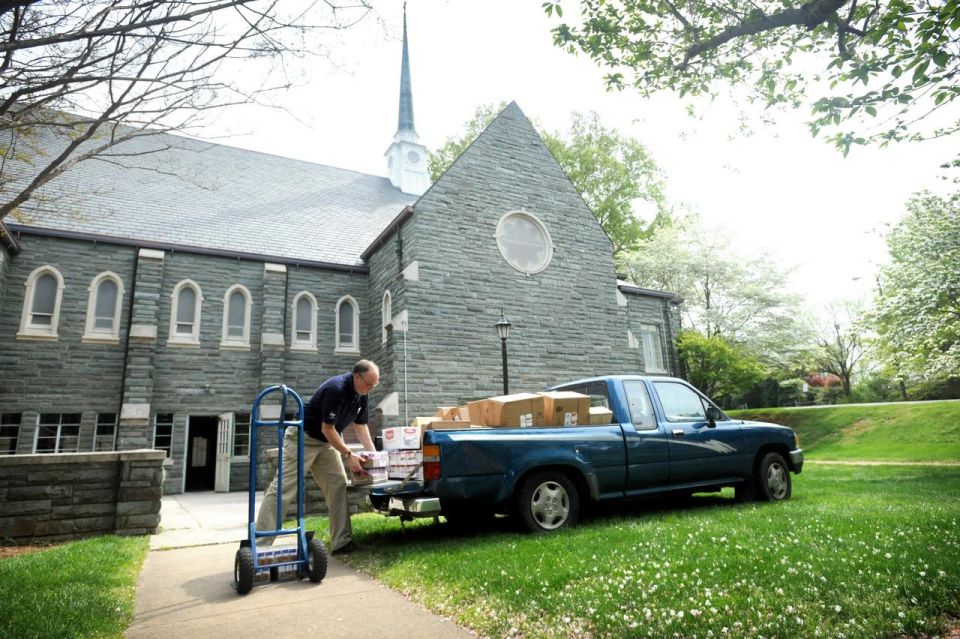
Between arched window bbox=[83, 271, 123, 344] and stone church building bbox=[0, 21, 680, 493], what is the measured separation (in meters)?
0.04

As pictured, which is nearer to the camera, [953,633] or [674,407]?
[953,633]

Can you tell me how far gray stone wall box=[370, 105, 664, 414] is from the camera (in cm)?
1502

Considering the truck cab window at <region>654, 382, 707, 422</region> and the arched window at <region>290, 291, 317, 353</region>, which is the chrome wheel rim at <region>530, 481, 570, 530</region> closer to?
the truck cab window at <region>654, 382, 707, 422</region>

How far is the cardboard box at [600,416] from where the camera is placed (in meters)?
6.56

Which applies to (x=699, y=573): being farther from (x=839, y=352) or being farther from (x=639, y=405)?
(x=839, y=352)

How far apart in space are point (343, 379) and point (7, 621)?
291 cm

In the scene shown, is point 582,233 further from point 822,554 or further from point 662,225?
point 662,225

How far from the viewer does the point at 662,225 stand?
3428cm

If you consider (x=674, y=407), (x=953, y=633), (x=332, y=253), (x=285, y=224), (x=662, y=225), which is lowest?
(x=953, y=633)

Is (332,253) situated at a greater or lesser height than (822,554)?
greater

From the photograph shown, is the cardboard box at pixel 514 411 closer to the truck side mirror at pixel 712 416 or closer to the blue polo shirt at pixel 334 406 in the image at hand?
the blue polo shirt at pixel 334 406

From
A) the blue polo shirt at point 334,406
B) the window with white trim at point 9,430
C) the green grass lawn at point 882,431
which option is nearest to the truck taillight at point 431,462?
the blue polo shirt at point 334,406

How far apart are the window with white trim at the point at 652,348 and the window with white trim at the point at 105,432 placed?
1800 cm

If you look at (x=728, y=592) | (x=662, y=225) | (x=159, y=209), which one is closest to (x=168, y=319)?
(x=159, y=209)
